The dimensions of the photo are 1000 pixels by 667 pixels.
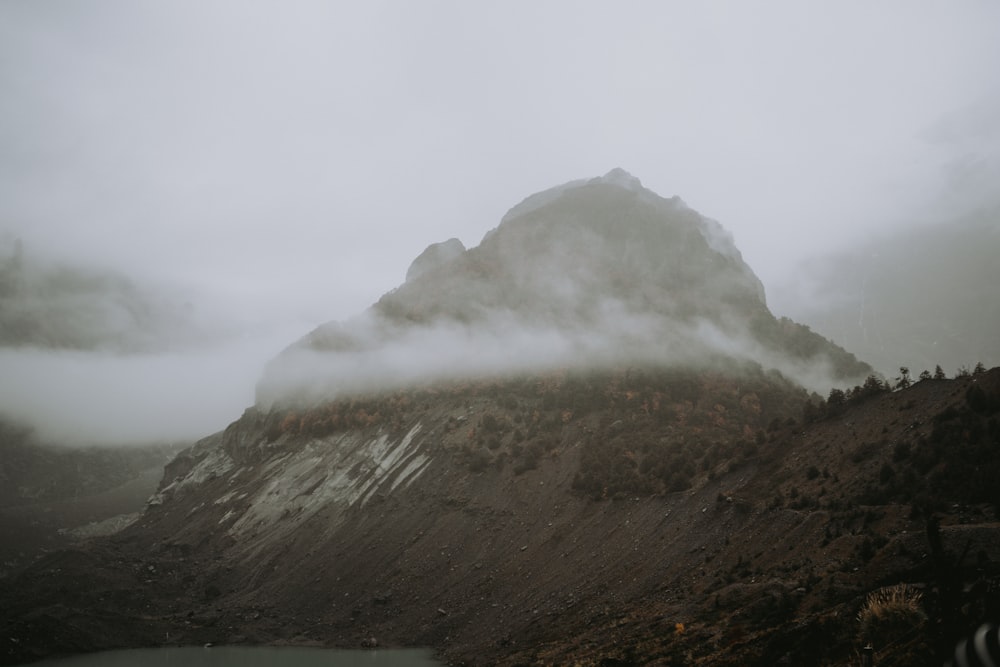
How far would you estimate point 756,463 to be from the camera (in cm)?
5550

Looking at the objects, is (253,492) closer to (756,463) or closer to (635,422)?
(635,422)

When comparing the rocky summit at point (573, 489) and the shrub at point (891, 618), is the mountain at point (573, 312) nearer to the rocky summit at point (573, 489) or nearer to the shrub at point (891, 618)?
the rocky summit at point (573, 489)

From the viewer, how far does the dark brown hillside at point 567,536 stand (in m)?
29.1

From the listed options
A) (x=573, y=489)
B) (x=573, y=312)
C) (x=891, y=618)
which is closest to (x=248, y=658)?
(x=573, y=489)

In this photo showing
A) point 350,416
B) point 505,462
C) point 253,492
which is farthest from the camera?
point 350,416

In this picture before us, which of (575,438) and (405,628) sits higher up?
(575,438)

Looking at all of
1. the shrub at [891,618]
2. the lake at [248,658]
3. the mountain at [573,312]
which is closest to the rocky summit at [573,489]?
the shrub at [891,618]

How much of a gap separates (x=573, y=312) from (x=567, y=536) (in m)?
65.3

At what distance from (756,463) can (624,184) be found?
112048 millimetres

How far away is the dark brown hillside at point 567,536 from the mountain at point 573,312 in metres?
10.6

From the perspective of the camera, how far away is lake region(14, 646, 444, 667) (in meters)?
52.6

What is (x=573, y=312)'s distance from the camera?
399 feet

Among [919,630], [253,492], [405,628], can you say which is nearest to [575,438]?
[405,628]

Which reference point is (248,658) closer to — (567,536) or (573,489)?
(567,536)
